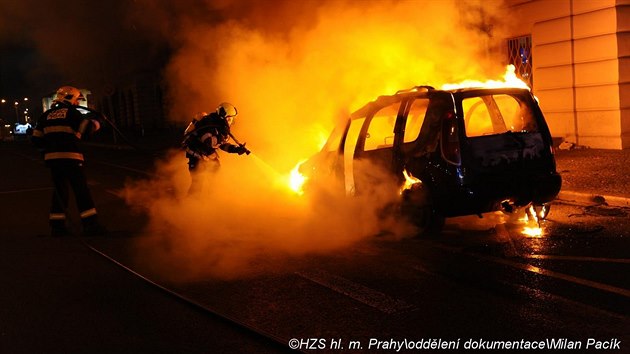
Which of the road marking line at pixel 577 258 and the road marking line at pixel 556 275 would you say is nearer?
the road marking line at pixel 556 275

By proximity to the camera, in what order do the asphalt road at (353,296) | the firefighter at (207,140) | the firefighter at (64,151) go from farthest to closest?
the firefighter at (207,140)
the firefighter at (64,151)
the asphalt road at (353,296)

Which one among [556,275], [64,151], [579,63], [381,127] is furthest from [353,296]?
[579,63]

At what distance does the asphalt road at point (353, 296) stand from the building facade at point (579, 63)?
493 centimetres

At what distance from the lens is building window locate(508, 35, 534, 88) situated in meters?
12.6

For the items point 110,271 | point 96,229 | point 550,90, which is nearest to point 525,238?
point 110,271

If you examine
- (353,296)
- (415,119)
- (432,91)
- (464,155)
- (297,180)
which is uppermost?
(432,91)

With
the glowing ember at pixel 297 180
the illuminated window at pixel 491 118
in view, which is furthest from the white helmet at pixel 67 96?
the illuminated window at pixel 491 118

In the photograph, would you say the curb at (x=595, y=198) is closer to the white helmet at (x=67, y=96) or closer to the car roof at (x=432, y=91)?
the car roof at (x=432, y=91)

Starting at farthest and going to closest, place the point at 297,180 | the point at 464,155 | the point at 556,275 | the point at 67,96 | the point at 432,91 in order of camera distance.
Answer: the point at 297,180 < the point at 67,96 < the point at 432,91 < the point at 464,155 < the point at 556,275

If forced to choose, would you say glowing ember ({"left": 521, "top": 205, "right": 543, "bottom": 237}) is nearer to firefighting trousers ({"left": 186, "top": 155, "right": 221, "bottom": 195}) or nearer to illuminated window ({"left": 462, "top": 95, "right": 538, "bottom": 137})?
illuminated window ({"left": 462, "top": 95, "right": 538, "bottom": 137})

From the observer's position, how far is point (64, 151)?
705 cm

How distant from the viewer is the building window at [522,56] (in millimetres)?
12633

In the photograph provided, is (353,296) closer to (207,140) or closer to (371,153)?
(371,153)

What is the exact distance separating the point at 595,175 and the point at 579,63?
3.49m
